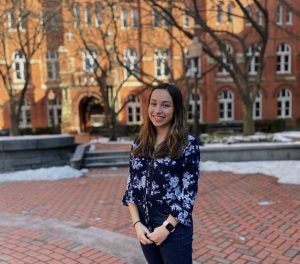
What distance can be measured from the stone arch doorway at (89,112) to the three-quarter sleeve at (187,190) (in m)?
29.1

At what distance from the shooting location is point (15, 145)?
10.5 meters

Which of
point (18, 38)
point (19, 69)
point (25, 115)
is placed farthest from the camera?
point (25, 115)

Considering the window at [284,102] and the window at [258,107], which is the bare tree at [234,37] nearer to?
the window at [258,107]

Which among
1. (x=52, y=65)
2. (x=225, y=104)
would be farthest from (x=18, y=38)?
(x=225, y=104)

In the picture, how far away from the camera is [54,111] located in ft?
103

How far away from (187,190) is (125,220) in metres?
3.64

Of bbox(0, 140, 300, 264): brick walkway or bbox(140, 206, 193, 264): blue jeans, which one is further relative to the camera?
bbox(0, 140, 300, 264): brick walkway

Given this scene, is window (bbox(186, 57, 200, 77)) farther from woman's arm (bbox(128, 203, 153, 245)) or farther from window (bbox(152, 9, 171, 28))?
woman's arm (bbox(128, 203, 153, 245))

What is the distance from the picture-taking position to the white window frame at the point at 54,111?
103ft

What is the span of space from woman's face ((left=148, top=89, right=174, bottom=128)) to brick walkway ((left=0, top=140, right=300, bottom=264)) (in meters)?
2.37

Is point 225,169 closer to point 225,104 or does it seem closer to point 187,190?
point 187,190

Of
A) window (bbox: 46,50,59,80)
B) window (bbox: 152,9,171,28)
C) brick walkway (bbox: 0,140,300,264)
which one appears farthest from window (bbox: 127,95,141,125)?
brick walkway (bbox: 0,140,300,264)

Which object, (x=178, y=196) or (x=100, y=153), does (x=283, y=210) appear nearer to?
(x=178, y=196)

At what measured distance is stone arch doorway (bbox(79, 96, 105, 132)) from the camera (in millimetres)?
31281
